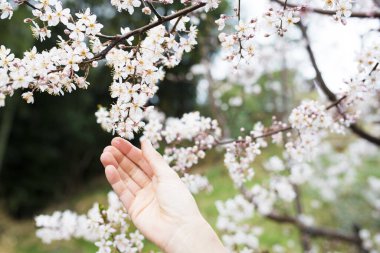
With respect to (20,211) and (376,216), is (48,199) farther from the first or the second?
(376,216)

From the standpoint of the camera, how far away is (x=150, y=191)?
1.97 meters

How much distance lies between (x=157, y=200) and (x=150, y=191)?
0.10 m

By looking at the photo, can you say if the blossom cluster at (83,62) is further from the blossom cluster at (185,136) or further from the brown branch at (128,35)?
the blossom cluster at (185,136)

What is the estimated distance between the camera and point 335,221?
816 cm

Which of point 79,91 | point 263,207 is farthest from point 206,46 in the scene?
point 79,91

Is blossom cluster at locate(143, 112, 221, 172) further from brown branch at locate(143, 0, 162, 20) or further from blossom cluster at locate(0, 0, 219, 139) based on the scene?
brown branch at locate(143, 0, 162, 20)

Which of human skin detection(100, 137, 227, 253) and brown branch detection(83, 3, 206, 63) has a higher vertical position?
brown branch detection(83, 3, 206, 63)

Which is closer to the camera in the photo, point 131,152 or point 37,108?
point 131,152

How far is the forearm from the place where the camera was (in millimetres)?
1729

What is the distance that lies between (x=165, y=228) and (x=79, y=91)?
10422mm

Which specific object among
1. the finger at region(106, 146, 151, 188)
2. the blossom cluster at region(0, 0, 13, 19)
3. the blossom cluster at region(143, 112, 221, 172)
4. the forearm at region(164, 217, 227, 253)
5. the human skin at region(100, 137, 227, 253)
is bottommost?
the forearm at region(164, 217, 227, 253)

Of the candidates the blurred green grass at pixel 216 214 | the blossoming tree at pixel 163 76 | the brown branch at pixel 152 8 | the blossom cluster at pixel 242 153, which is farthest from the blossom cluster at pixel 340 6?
the blurred green grass at pixel 216 214

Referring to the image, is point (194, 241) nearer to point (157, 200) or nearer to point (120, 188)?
point (157, 200)

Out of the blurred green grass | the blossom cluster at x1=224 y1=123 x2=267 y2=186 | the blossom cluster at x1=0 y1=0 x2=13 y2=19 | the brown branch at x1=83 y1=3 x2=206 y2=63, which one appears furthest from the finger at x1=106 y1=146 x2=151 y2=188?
the blurred green grass
